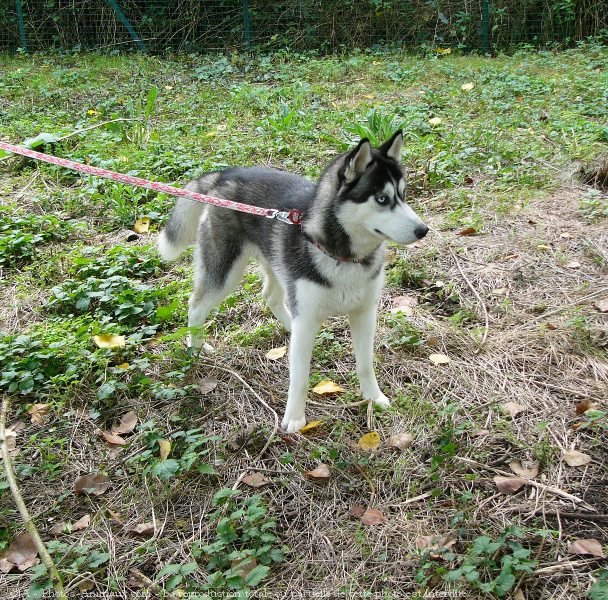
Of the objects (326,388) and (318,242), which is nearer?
(318,242)

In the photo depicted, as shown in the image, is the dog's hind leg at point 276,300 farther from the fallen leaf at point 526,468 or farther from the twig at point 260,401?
the fallen leaf at point 526,468

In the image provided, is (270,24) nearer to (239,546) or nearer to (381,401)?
(381,401)

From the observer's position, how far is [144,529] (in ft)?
8.84

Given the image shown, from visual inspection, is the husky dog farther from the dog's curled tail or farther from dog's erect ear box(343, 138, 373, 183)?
the dog's curled tail

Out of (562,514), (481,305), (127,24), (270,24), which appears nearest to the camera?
(562,514)

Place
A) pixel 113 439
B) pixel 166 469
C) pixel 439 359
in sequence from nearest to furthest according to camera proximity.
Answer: pixel 166 469
pixel 113 439
pixel 439 359

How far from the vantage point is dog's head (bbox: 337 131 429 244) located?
9.39 feet

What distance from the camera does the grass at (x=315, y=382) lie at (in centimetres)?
251

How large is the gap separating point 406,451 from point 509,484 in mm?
462

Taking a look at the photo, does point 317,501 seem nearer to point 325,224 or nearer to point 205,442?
point 205,442

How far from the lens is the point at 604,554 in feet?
7.80

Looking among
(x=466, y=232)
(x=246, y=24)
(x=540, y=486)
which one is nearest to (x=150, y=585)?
(x=540, y=486)

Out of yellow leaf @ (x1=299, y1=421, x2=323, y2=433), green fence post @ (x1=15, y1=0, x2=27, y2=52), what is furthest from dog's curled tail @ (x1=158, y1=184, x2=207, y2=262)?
green fence post @ (x1=15, y1=0, x2=27, y2=52)

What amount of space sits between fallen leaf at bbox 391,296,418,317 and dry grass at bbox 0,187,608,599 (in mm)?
54
